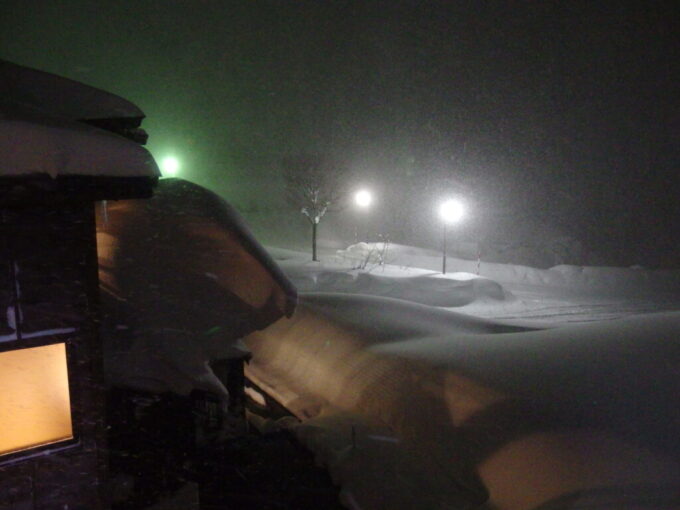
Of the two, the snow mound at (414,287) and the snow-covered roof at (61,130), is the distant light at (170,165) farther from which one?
the snow-covered roof at (61,130)

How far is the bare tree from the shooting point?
22.1 meters

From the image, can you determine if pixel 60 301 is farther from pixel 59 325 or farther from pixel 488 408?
pixel 488 408

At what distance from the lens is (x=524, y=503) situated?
146 inches

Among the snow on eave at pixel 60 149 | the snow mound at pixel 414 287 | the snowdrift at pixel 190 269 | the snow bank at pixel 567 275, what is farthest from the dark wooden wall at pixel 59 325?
the snow bank at pixel 567 275

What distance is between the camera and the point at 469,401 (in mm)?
4562

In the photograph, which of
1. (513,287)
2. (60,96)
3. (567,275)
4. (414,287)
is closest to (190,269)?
(60,96)

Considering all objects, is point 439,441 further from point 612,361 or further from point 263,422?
point 263,422

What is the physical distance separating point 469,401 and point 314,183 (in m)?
18.3

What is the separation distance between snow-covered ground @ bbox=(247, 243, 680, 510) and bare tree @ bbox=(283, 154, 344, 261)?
13.9 metres

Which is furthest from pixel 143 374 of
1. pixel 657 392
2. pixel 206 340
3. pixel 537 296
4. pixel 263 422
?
pixel 537 296

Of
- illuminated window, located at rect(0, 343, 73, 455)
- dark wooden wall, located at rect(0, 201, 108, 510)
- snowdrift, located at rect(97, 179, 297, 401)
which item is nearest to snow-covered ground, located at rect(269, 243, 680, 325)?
snowdrift, located at rect(97, 179, 297, 401)

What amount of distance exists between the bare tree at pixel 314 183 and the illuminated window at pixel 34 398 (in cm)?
1852

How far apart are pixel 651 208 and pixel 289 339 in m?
34.3

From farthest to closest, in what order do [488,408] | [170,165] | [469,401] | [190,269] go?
[170,165] → [190,269] → [469,401] → [488,408]
